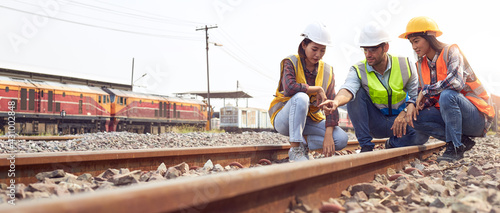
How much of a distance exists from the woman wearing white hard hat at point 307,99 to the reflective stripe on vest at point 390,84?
318 mm

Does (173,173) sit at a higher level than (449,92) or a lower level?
lower

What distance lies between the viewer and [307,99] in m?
3.24

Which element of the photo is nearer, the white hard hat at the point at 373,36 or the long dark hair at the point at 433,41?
the white hard hat at the point at 373,36

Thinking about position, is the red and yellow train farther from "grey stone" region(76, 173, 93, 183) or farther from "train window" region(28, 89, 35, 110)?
"grey stone" region(76, 173, 93, 183)

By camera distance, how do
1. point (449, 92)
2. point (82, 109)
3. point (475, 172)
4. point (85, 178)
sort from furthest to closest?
point (82, 109) < point (449, 92) < point (475, 172) < point (85, 178)

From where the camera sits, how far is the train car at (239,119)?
2939 cm

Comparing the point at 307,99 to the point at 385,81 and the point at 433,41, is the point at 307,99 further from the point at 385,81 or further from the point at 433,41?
the point at 433,41

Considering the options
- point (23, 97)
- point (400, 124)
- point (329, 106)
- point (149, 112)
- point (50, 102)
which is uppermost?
point (23, 97)

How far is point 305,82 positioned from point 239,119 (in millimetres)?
25962

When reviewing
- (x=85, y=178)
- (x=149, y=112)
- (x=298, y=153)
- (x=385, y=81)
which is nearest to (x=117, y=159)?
(x=85, y=178)

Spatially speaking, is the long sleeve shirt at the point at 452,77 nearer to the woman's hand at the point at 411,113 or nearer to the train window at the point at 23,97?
the woman's hand at the point at 411,113

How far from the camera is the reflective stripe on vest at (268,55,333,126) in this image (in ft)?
11.4

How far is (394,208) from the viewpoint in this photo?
1660 millimetres

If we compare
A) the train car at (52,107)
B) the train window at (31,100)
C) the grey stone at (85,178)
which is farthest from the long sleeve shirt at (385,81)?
the train window at (31,100)
